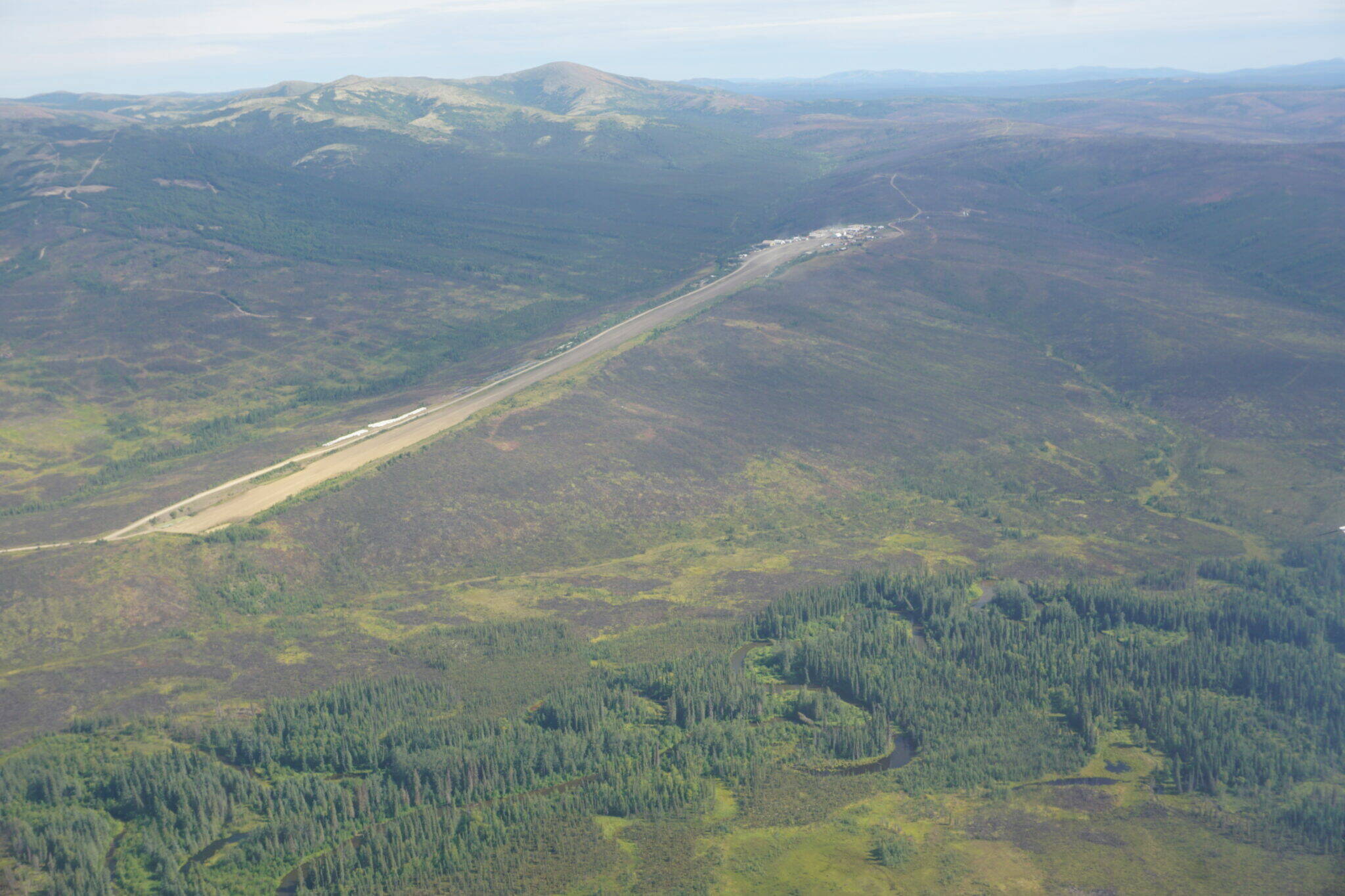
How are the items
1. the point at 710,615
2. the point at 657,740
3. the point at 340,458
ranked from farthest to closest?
1. the point at 340,458
2. the point at 710,615
3. the point at 657,740

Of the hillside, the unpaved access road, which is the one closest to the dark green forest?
the hillside

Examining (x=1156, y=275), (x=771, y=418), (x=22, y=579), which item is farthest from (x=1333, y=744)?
(x=1156, y=275)

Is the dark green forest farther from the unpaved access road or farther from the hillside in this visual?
the unpaved access road

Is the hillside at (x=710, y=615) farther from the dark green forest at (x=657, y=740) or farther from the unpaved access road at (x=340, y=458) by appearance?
the unpaved access road at (x=340, y=458)

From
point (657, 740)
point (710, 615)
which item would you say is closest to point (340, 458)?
point (710, 615)

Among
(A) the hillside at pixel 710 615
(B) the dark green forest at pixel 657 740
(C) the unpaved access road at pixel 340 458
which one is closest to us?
(B) the dark green forest at pixel 657 740

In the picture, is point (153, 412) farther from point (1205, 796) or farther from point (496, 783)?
point (1205, 796)

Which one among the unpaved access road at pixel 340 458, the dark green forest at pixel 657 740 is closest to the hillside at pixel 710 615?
the dark green forest at pixel 657 740

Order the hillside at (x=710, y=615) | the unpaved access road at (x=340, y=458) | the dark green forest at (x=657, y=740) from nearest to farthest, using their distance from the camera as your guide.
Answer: the dark green forest at (x=657, y=740), the hillside at (x=710, y=615), the unpaved access road at (x=340, y=458)

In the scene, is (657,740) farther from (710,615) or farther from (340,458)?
(340,458)
